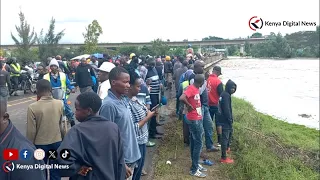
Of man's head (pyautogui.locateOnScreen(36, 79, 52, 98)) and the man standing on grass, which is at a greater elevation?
man's head (pyautogui.locateOnScreen(36, 79, 52, 98))

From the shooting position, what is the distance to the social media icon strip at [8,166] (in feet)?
6.23

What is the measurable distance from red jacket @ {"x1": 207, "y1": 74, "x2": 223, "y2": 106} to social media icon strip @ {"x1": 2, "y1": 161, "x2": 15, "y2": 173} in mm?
5323

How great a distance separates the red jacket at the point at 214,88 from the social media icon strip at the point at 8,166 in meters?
5.32

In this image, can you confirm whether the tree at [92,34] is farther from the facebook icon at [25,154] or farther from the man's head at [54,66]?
the facebook icon at [25,154]

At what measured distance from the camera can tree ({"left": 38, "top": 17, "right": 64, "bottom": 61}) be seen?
95.0 feet

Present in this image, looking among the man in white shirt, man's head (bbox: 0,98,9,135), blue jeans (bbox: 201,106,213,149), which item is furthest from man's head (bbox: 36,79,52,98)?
blue jeans (bbox: 201,106,213,149)

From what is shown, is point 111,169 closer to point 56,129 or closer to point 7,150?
point 7,150

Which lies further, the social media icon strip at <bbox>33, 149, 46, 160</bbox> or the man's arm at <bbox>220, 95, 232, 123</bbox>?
the man's arm at <bbox>220, 95, 232, 123</bbox>

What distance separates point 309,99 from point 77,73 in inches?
862

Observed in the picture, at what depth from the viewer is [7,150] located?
1952mm

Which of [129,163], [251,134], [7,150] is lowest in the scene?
[251,134]

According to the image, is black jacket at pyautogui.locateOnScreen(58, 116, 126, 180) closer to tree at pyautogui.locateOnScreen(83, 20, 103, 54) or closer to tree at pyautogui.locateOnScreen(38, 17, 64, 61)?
tree at pyautogui.locateOnScreen(38, 17, 64, 61)

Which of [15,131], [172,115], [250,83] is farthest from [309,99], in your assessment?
[15,131]

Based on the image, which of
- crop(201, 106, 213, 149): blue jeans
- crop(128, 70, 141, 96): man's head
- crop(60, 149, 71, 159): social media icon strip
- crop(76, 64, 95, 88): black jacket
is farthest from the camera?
crop(76, 64, 95, 88): black jacket
